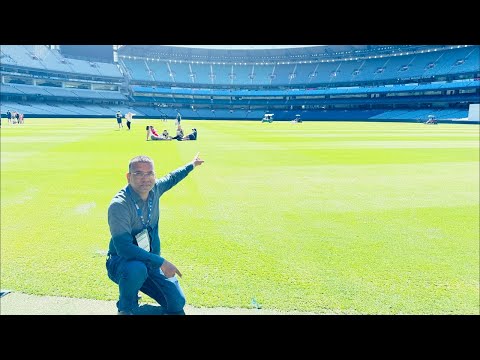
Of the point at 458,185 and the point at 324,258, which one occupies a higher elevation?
the point at 458,185

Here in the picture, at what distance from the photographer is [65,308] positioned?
3.32 m

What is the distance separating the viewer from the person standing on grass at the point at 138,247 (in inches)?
118

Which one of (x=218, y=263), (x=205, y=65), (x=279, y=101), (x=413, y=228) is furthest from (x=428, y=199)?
(x=205, y=65)

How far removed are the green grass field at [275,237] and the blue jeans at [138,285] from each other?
303mm

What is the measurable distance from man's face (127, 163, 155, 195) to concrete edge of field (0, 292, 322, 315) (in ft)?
4.47

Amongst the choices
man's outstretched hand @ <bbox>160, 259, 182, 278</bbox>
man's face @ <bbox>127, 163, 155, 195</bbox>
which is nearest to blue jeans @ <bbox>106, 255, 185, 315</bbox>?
man's outstretched hand @ <bbox>160, 259, 182, 278</bbox>

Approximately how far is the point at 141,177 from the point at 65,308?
1638 millimetres

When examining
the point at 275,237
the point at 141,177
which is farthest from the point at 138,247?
the point at 275,237

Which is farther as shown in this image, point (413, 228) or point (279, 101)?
point (279, 101)

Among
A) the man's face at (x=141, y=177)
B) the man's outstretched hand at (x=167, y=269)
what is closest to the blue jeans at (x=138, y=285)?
the man's outstretched hand at (x=167, y=269)

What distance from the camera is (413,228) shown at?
557 cm
